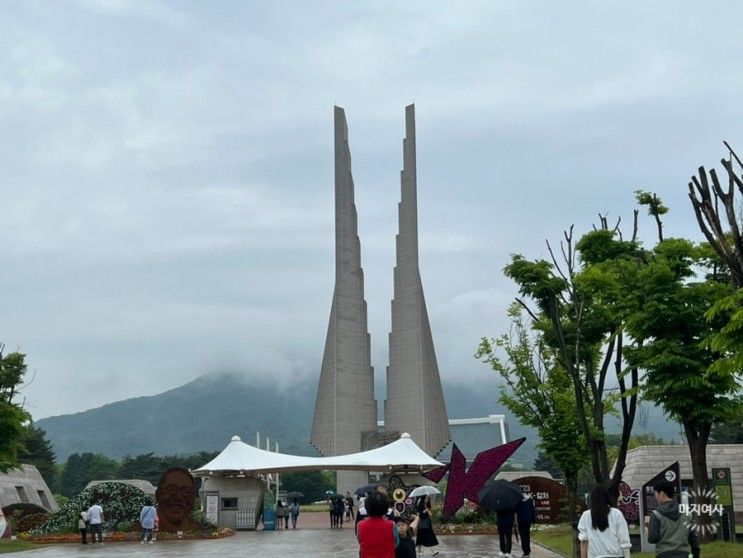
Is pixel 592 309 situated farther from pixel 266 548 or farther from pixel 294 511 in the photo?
pixel 294 511

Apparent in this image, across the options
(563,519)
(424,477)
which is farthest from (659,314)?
(424,477)

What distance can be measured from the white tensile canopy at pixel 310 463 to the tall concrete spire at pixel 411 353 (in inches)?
676

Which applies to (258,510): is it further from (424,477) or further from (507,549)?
(507,549)

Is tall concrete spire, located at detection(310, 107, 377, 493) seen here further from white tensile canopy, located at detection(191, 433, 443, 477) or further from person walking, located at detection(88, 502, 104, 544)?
person walking, located at detection(88, 502, 104, 544)

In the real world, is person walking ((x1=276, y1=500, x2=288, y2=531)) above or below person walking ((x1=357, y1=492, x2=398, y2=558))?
below

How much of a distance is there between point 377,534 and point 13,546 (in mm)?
20509

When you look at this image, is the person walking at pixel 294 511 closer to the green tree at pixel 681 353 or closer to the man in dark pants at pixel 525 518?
the man in dark pants at pixel 525 518

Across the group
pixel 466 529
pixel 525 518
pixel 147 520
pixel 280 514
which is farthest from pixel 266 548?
pixel 280 514

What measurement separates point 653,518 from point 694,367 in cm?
979

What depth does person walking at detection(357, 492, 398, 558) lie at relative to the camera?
7.94 metres

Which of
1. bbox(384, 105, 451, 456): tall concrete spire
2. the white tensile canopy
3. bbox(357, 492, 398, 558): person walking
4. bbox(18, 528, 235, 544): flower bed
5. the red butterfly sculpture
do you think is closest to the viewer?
bbox(357, 492, 398, 558): person walking

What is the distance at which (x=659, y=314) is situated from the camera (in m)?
18.3

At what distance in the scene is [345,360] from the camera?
179 ft

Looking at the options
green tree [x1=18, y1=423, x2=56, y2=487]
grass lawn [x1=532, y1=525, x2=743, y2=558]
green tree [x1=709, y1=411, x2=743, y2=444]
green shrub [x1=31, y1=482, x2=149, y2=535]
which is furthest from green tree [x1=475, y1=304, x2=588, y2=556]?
green tree [x1=18, y1=423, x2=56, y2=487]
